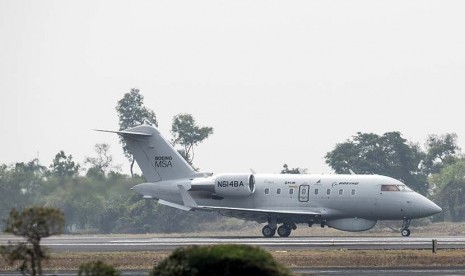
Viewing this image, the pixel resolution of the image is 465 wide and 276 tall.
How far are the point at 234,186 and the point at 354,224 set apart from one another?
7121 mm

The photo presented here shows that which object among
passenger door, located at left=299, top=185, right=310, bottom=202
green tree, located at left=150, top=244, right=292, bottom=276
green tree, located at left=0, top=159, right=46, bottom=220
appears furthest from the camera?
green tree, located at left=0, top=159, right=46, bottom=220

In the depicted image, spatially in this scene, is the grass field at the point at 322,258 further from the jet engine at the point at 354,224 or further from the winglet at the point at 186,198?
the jet engine at the point at 354,224

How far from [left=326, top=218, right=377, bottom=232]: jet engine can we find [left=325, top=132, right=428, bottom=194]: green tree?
3728 cm

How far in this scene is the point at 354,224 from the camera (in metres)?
58.8

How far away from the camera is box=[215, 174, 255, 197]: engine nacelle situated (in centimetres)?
5978

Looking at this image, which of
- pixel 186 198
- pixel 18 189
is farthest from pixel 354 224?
pixel 18 189

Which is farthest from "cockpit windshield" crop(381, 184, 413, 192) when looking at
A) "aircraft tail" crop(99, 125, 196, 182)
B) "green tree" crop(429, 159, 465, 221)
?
"green tree" crop(429, 159, 465, 221)

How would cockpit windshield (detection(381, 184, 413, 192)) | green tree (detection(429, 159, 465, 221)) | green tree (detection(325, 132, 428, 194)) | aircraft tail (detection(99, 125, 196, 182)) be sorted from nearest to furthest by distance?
cockpit windshield (detection(381, 184, 413, 192)) < aircraft tail (detection(99, 125, 196, 182)) < green tree (detection(429, 159, 465, 221)) < green tree (detection(325, 132, 428, 194))

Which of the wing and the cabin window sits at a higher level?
the cabin window

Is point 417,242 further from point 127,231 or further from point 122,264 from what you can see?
point 127,231

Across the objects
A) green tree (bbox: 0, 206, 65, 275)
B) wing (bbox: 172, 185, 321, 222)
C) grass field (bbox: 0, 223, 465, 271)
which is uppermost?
wing (bbox: 172, 185, 321, 222)

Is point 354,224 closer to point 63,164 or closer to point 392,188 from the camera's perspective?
point 392,188

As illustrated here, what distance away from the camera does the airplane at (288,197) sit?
58.1 m

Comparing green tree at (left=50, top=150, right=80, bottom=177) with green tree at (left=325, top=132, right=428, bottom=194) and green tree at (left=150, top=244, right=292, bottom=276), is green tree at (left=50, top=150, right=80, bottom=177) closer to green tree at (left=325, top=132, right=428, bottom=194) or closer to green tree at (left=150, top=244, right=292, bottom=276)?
green tree at (left=325, top=132, right=428, bottom=194)
